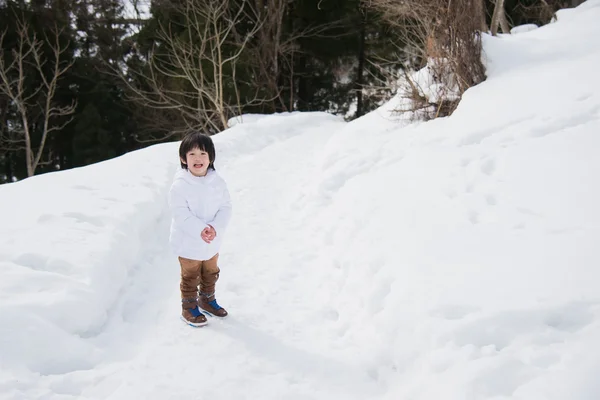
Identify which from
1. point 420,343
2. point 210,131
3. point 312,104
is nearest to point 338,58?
point 312,104

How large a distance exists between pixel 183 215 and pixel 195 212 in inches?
3.4

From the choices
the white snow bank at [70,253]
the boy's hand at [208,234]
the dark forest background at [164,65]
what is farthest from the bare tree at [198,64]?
the boy's hand at [208,234]

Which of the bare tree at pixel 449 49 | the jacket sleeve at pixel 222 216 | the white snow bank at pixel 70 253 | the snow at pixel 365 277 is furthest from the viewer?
the bare tree at pixel 449 49

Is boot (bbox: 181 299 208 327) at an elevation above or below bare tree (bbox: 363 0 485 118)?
below

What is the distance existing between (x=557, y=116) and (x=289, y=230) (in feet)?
9.01

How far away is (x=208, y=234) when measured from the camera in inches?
106

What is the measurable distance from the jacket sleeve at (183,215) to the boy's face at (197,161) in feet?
0.54

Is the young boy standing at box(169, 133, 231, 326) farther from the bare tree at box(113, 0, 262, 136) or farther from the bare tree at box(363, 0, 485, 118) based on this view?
the bare tree at box(113, 0, 262, 136)

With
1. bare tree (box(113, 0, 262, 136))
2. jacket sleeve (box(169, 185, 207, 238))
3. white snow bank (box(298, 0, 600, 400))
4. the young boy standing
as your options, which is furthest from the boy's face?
bare tree (box(113, 0, 262, 136))

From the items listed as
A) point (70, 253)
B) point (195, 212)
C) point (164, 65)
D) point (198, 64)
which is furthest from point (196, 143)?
point (164, 65)

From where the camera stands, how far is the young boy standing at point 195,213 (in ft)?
8.83

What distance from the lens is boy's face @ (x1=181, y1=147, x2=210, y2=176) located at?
268 cm

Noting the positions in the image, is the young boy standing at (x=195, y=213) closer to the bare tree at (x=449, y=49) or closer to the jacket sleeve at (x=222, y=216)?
the jacket sleeve at (x=222, y=216)

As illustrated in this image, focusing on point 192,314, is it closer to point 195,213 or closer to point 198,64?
point 195,213
